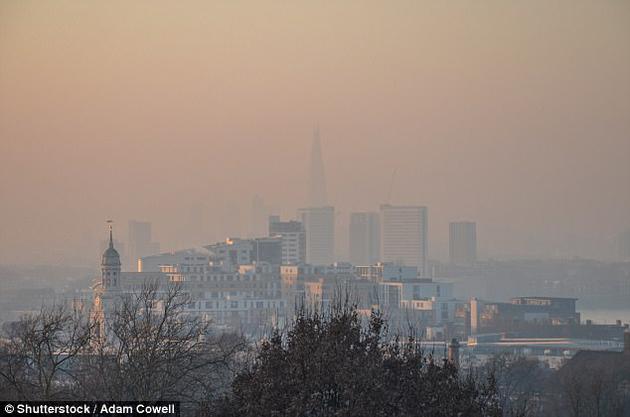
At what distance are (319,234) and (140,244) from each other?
18.6 metres

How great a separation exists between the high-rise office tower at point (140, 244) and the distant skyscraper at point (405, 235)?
73.8 ft

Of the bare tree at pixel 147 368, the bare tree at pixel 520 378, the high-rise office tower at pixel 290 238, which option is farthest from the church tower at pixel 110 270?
the bare tree at pixel 147 368

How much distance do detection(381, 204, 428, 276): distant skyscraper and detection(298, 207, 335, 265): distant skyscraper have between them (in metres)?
4.96

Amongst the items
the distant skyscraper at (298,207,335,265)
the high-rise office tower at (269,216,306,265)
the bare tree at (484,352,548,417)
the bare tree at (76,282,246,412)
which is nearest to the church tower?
the bare tree at (484,352,548,417)

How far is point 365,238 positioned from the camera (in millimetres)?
156000

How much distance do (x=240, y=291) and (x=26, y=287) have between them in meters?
14.7

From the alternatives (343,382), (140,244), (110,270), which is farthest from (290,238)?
(343,382)

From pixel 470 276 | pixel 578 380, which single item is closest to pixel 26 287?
pixel 470 276

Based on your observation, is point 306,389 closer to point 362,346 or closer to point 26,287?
point 362,346

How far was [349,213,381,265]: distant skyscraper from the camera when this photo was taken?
153m

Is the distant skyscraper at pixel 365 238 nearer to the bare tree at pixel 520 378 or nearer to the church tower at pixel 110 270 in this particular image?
the church tower at pixel 110 270

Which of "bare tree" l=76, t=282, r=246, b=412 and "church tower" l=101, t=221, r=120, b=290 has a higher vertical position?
"church tower" l=101, t=221, r=120, b=290

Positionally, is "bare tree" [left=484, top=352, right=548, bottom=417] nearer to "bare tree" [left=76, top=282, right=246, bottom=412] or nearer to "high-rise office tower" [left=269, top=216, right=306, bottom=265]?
"bare tree" [left=76, top=282, right=246, bottom=412]

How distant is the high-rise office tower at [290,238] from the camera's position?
423 feet
